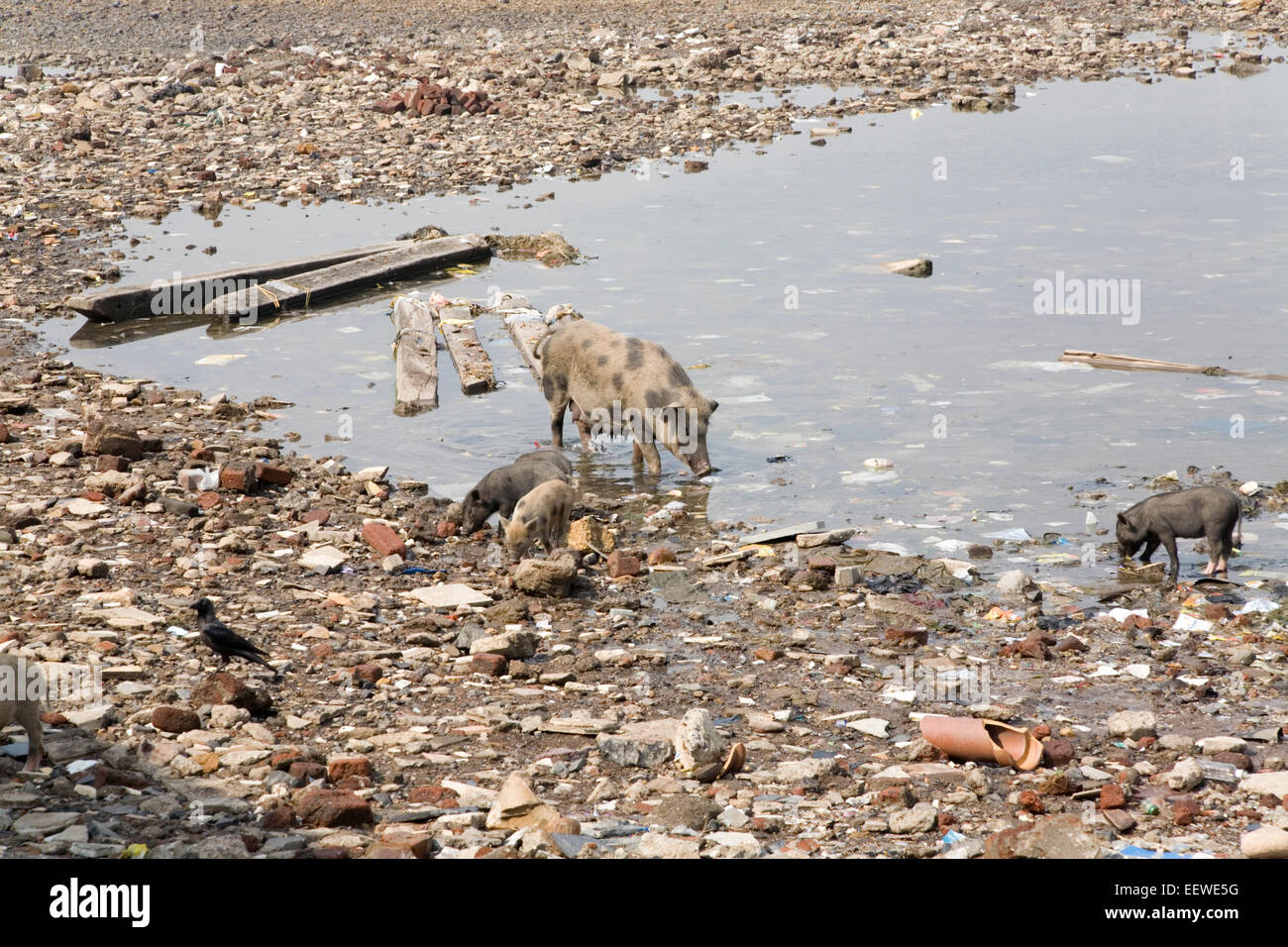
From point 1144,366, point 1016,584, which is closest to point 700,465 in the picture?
point 1016,584

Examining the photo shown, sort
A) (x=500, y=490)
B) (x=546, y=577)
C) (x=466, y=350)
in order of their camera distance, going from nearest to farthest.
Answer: (x=546, y=577) < (x=500, y=490) < (x=466, y=350)

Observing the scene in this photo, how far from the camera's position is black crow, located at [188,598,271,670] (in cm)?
615

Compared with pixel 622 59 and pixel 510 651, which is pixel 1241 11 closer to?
pixel 622 59

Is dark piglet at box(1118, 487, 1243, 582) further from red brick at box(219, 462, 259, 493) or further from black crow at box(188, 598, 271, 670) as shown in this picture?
red brick at box(219, 462, 259, 493)

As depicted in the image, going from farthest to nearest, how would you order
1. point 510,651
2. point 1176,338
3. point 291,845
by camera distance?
1. point 1176,338
2. point 510,651
3. point 291,845

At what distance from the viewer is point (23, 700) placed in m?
5.05

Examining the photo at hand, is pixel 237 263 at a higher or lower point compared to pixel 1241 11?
lower

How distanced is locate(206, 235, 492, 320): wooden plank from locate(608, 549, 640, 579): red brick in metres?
6.90

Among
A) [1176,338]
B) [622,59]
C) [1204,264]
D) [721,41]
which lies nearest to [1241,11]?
[721,41]

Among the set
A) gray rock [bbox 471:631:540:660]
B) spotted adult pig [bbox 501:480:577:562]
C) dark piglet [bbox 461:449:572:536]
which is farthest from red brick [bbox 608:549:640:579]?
gray rock [bbox 471:631:540:660]

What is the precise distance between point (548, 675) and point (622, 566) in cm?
163

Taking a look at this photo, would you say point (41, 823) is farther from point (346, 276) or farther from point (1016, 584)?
point (346, 276)

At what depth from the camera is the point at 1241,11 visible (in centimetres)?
3056
